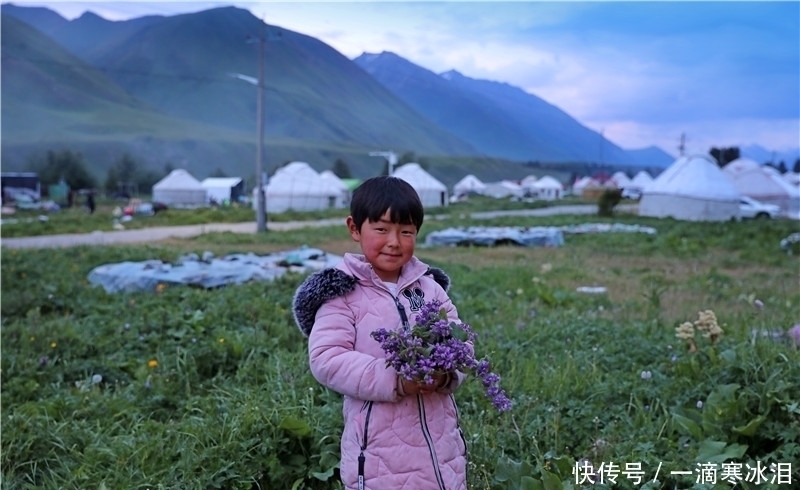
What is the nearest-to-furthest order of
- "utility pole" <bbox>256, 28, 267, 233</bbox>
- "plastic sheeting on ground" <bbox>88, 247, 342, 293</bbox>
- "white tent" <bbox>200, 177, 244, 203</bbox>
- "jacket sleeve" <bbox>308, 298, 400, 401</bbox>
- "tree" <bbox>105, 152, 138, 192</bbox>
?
"jacket sleeve" <bbox>308, 298, 400, 401</bbox>
"plastic sheeting on ground" <bbox>88, 247, 342, 293</bbox>
"utility pole" <bbox>256, 28, 267, 233</bbox>
"white tent" <bbox>200, 177, 244, 203</bbox>
"tree" <bbox>105, 152, 138, 192</bbox>

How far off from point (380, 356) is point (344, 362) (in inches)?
4.1

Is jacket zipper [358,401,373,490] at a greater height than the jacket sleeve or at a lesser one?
lesser

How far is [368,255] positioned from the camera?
1.85 meters

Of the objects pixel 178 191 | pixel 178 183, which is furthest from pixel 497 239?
pixel 178 183

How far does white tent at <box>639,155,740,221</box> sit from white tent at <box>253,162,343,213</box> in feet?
49.3

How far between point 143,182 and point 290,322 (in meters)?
60.5

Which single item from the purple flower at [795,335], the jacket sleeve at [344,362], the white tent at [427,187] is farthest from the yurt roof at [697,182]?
the jacket sleeve at [344,362]

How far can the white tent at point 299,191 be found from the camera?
34125mm

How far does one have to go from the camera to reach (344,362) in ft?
5.71

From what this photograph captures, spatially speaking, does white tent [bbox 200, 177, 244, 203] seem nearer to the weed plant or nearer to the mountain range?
the mountain range

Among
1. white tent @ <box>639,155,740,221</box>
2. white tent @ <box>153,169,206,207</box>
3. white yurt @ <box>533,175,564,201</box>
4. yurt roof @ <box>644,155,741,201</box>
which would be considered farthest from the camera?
white yurt @ <box>533,175,564,201</box>

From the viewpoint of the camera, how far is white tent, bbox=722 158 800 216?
32.8 m

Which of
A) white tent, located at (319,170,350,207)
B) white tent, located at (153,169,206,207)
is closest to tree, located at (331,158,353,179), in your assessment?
white tent, located at (153,169,206,207)

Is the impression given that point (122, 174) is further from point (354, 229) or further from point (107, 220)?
point (354, 229)
